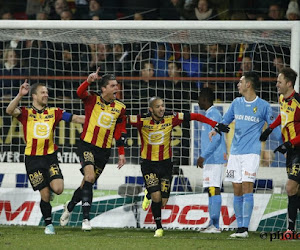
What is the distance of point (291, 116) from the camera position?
913 cm

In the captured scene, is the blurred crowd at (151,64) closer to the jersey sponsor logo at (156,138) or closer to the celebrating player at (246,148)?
the celebrating player at (246,148)

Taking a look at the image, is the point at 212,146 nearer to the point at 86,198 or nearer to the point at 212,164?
the point at 212,164

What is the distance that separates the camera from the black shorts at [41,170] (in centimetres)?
957

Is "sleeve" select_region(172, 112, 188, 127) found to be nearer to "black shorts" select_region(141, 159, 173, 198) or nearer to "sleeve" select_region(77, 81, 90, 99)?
"black shorts" select_region(141, 159, 173, 198)

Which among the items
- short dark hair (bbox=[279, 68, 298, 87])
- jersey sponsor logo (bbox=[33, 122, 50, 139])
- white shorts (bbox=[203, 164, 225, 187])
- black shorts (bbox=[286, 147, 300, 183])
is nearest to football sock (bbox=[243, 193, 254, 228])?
black shorts (bbox=[286, 147, 300, 183])

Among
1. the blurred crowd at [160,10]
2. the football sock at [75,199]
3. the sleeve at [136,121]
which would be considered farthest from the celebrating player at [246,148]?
the blurred crowd at [160,10]

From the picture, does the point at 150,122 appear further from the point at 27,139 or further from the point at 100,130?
the point at 27,139

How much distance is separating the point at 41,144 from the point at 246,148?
98.7 inches

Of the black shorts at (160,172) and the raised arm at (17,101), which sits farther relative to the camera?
the black shorts at (160,172)

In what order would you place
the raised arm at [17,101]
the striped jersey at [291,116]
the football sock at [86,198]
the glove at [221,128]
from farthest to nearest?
the football sock at [86,198] < the glove at [221,128] < the raised arm at [17,101] < the striped jersey at [291,116]

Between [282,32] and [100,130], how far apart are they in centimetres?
292

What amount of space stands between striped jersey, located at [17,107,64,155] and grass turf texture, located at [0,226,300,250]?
3.38ft

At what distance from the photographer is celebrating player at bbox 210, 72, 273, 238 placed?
30.9 feet

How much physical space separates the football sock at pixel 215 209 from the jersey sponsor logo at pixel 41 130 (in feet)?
7.36
